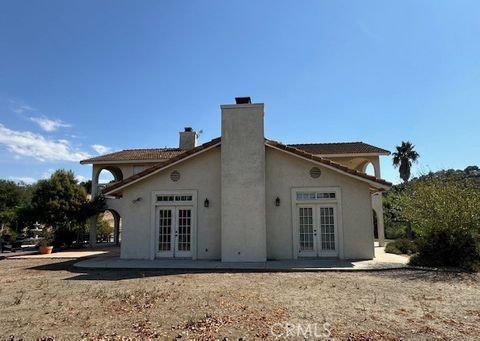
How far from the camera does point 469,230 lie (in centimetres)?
1201

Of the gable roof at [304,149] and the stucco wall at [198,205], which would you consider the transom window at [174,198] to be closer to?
the stucco wall at [198,205]

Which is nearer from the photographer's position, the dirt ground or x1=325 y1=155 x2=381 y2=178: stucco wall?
the dirt ground

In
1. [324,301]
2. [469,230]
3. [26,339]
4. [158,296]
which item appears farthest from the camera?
[469,230]

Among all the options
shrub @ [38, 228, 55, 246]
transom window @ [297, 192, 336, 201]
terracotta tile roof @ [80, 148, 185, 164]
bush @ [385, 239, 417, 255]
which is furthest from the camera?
terracotta tile roof @ [80, 148, 185, 164]

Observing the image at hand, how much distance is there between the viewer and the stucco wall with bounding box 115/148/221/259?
14992 millimetres

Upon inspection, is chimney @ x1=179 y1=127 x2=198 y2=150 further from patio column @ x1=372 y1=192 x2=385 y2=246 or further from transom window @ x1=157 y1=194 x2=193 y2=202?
patio column @ x1=372 y1=192 x2=385 y2=246

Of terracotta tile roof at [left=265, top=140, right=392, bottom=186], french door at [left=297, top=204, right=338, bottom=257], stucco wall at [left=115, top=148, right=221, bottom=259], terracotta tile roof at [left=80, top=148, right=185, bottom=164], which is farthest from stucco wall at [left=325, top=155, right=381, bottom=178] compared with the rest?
terracotta tile roof at [left=80, top=148, right=185, bottom=164]

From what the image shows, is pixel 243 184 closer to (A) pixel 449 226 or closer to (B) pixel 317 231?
(B) pixel 317 231

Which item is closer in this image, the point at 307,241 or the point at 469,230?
the point at 469,230

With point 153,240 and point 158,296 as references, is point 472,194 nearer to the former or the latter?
point 158,296

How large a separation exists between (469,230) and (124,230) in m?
12.9

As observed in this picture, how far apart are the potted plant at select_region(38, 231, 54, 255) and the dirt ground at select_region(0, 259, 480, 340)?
9.59 m

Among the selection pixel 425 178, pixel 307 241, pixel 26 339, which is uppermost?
pixel 425 178

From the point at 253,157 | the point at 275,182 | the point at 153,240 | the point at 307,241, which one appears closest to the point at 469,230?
the point at 307,241
